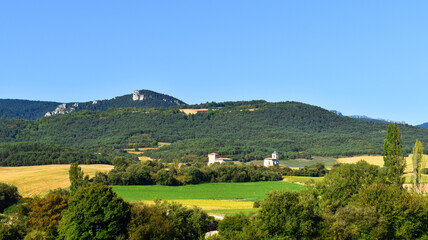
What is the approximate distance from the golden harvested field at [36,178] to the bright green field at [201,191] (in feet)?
45.3

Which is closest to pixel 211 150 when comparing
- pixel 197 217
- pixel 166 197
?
pixel 166 197

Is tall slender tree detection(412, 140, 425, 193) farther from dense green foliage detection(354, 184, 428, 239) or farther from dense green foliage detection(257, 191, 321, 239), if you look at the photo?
dense green foliage detection(257, 191, 321, 239)

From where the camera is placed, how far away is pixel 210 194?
93.2 metres

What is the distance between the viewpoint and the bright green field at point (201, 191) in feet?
287

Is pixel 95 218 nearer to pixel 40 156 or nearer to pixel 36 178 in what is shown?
pixel 36 178

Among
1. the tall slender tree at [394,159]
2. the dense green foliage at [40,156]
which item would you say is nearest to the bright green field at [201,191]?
the tall slender tree at [394,159]

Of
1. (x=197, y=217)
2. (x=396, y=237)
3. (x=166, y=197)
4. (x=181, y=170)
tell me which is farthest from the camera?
(x=181, y=170)

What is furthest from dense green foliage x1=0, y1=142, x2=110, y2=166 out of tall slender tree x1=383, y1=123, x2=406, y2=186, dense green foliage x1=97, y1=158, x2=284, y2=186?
tall slender tree x1=383, y1=123, x2=406, y2=186

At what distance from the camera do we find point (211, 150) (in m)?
194

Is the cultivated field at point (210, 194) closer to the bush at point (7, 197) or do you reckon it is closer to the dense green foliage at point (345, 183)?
the dense green foliage at point (345, 183)

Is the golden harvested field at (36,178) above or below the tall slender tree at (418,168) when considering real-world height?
below

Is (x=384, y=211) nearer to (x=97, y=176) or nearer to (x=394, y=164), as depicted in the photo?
(x=394, y=164)

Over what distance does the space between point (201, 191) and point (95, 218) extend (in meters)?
52.9

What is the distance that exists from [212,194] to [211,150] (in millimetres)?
100900
